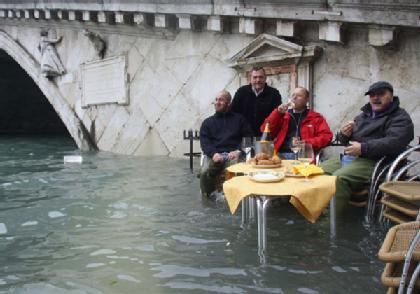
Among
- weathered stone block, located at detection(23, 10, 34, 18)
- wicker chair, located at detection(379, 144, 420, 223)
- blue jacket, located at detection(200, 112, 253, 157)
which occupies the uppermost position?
weathered stone block, located at detection(23, 10, 34, 18)

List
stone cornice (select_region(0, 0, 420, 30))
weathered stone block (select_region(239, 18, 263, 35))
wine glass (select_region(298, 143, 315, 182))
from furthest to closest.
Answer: weathered stone block (select_region(239, 18, 263, 35)) < stone cornice (select_region(0, 0, 420, 30)) < wine glass (select_region(298, 143, 315, 182))

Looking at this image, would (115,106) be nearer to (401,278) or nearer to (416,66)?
(416,66)

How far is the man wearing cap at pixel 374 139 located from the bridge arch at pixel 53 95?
838 centimetres

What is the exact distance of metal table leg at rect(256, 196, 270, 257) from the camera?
355cm

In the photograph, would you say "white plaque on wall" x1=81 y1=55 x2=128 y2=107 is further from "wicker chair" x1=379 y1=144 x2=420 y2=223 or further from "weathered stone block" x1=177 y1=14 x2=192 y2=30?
"wicker chair" x1=379 y1=144 x2=420 y2=223

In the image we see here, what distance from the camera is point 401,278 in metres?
2.17

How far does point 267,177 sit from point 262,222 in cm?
31

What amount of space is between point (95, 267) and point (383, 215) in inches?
87.7

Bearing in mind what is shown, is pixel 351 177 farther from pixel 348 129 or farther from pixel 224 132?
pixel 224 132

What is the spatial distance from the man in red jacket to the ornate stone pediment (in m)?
2.03

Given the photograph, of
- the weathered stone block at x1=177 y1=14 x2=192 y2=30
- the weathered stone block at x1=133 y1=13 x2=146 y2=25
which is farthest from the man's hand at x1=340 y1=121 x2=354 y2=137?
the weathered stone block at x1=133 y1=13 x2=146 y2=25

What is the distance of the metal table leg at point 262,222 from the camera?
355 centimetres

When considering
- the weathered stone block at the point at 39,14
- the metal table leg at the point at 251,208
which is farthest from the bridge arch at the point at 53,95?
the metal table leg at the point at 251,208

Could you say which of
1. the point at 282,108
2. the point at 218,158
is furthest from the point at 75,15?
the point at 282,108
